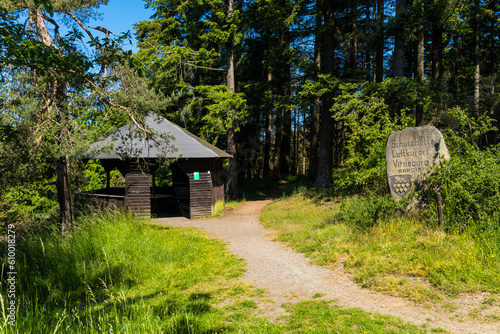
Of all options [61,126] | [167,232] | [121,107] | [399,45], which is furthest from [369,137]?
[61,126]

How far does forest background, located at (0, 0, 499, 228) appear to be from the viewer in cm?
717

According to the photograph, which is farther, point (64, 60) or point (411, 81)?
point (411, 81)

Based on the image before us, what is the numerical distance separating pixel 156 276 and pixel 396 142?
23.9 ft

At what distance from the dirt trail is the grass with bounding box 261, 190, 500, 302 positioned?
31 cm

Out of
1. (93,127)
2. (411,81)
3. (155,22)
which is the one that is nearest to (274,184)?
(411,81)

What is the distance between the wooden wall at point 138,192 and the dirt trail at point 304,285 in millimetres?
5214

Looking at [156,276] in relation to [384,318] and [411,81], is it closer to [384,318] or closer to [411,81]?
[384,318]

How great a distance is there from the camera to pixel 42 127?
7320 millimetres

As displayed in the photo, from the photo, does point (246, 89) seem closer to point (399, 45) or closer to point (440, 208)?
point (399, 45)

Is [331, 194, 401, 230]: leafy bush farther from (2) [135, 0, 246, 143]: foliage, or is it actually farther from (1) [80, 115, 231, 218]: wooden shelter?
(2) [135, 0, 246, 143]: foliage

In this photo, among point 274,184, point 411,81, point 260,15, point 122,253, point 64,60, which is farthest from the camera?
point 274,184

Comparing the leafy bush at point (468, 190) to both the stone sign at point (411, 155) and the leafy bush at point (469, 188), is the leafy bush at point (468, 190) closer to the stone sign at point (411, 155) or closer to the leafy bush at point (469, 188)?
the leafy bush at point (469, 188)

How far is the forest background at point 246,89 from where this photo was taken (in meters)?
7.17

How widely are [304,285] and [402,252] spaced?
2266mm
